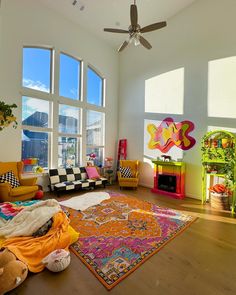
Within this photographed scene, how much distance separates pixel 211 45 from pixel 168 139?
101 inches

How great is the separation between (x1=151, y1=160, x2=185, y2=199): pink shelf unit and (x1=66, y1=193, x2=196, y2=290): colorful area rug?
1107 millimetres

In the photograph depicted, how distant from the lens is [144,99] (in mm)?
5660

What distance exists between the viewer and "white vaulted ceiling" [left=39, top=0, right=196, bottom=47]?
4.49 metres

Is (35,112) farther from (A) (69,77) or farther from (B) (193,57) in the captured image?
(B) (193,57)

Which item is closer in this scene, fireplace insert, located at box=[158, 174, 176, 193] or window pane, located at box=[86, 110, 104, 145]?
fireplace insert, located at box=[158, 174, 176, 193]

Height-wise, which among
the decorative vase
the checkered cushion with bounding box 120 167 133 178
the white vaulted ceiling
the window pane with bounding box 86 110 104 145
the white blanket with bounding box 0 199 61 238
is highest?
the white vaulted ceiling

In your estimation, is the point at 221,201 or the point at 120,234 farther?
the point at 221,201

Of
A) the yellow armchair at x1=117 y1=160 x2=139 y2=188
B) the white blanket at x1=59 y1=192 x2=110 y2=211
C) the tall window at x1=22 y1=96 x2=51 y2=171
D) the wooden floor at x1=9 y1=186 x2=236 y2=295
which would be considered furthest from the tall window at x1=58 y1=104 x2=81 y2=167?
the wooden floor at x1=9 y1=186 x2=236 y2=295

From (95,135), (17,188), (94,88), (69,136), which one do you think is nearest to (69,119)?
(69,136)

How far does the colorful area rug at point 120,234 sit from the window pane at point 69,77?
353 centimetres

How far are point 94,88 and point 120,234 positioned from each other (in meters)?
4.98

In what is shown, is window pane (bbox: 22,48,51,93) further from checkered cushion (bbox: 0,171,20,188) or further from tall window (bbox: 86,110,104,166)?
checkered cushion (bbox: 0,171,20,188)

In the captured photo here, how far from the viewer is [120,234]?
101 inches

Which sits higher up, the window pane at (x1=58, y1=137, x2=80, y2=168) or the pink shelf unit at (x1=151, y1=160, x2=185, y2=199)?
the window pane at (x1=58, y1=137, x2=80, y2=168)
